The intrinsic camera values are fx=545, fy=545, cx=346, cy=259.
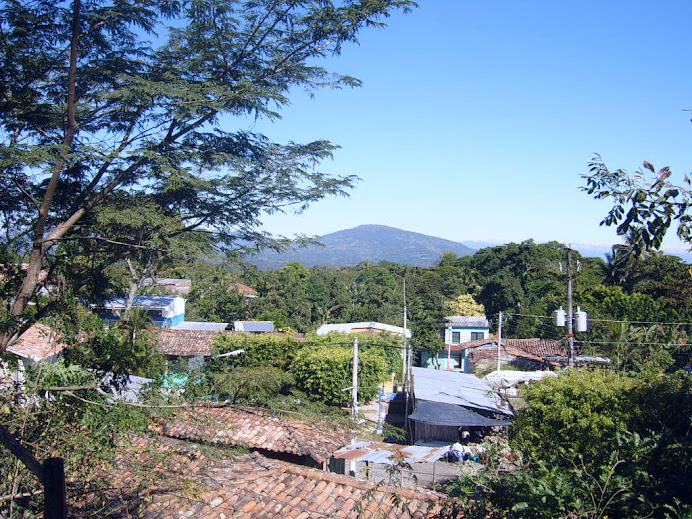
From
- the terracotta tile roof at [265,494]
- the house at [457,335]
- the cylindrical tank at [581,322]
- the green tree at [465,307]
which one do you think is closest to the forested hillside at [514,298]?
the green tree at [465,307]

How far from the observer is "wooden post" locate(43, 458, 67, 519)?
2592 millimetres

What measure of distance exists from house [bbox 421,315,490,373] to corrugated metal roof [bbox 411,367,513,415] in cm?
1383

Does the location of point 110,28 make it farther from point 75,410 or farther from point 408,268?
point 408,268

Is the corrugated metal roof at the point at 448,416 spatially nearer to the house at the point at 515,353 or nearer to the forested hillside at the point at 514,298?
the forested hillside at the point at 514,298

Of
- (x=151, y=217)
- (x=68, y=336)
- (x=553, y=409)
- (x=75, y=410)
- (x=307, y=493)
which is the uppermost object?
(x=151, y=217)

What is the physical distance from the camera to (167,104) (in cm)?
575

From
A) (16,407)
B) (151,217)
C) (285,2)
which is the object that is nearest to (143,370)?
(16,407)

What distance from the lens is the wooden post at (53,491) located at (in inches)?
102

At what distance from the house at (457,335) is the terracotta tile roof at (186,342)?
54.0 ft

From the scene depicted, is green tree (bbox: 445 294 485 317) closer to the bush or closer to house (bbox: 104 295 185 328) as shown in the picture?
house (bbox: 104 295 185 328)

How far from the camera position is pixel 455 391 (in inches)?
713

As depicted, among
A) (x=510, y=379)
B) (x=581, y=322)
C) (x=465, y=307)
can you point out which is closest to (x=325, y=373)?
(x=581, y=322)

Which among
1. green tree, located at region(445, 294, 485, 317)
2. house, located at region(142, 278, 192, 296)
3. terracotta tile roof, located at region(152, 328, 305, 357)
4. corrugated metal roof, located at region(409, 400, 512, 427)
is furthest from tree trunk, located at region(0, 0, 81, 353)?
green tree, located at region(445, 294, 485, 317)

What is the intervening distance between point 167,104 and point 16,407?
3.24 meters
